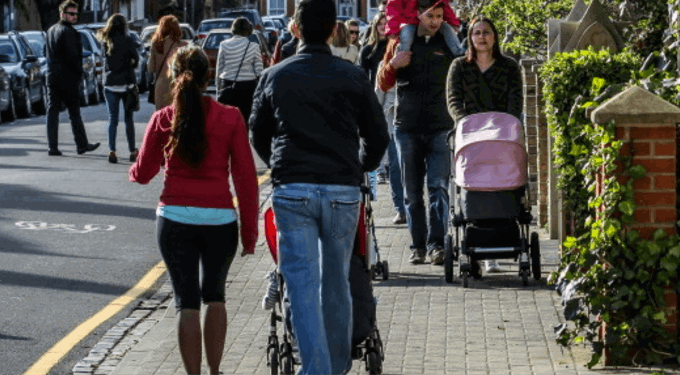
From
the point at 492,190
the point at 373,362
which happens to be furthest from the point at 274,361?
the point at 492,190

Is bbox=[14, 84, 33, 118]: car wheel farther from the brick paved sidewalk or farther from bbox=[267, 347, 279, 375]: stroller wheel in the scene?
bbox=[267, 347, 279, 375]: stroller wheel

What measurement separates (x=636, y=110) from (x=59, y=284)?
4.88 metres

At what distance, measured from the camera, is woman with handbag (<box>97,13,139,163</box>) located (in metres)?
19.1

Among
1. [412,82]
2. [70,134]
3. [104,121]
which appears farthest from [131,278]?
[104,121]

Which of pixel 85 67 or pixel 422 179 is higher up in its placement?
pixel 422 179

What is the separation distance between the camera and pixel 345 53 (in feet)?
53.5

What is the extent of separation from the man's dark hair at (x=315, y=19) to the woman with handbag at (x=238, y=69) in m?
12.7

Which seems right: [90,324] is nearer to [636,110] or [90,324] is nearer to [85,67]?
[636,110]

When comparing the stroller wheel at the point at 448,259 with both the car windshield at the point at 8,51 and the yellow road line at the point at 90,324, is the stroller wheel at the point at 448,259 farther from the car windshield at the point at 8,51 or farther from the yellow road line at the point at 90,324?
the car windshield at the point at 8,51

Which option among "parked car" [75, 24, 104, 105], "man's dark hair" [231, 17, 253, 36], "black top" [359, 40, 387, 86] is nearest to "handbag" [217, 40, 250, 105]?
"man's dark hair" [231, 17, 253, 36]

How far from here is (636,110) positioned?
755 centimetres

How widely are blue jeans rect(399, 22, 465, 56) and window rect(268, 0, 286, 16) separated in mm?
120060

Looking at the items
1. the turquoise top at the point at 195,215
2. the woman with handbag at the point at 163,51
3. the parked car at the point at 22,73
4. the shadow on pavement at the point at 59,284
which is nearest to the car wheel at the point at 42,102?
the parked car at the point at 22,73

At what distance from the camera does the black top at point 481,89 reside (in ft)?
34.8
